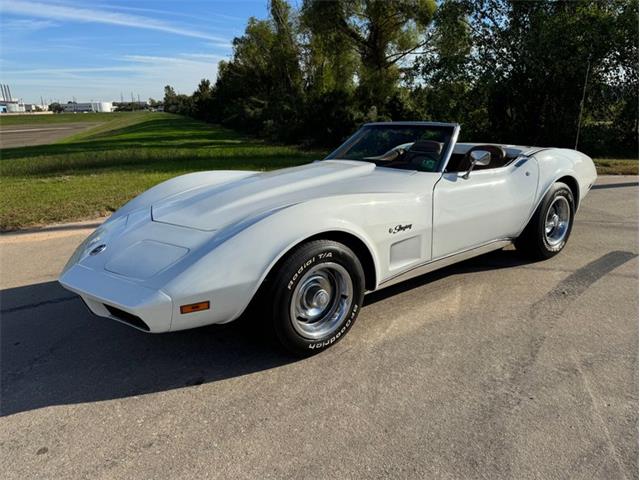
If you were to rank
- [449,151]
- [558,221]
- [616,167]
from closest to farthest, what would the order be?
[449,151] < [558,221] < [616,167]

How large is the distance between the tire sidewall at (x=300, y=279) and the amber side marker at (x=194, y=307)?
15.5 inches

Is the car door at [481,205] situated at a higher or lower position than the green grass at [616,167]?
higher

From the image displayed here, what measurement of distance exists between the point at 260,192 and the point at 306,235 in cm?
66

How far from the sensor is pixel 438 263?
3818 mm

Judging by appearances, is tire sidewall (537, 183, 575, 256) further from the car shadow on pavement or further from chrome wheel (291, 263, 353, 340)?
chrome wheel (291, 263, 353, 340)

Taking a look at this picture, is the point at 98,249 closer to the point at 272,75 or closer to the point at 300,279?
the point at 300,279

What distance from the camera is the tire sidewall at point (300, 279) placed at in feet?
9.41

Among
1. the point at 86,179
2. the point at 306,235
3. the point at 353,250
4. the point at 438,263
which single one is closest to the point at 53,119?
the point at 86,179

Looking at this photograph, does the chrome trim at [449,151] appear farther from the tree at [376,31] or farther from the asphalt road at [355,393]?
the tree at [376,31]

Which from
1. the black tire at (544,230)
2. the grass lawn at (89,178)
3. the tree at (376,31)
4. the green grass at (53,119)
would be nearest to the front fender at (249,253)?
the black tire at (544,230)

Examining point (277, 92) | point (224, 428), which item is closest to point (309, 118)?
point (277, 92)

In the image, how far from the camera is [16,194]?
8383mm

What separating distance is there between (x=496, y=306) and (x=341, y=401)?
1.76 meters

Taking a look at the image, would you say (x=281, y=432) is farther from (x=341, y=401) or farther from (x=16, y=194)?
(x=16, y=194)
